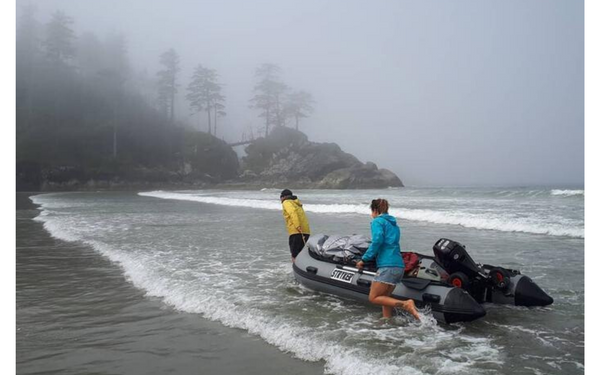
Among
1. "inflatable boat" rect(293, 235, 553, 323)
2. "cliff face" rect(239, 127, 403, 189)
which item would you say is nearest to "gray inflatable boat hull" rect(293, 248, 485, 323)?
"inflatable boat" rect(293, 235, 553, 323)

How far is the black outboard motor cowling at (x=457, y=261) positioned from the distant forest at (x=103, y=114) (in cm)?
5444

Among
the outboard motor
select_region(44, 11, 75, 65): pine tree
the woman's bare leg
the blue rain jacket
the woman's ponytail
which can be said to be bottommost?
the woman's bare leg

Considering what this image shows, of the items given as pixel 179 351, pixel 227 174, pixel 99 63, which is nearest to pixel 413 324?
pixel 179 351

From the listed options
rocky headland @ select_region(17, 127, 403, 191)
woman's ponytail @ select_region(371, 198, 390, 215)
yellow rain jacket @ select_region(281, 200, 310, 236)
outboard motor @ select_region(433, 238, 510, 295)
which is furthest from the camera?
rocky headland @ select_region(17, 127, 403, 191)

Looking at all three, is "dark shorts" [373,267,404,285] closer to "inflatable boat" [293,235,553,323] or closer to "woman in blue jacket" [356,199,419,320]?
"woman in blue jacket" [356,199,419,320]

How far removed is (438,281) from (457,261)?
479mm

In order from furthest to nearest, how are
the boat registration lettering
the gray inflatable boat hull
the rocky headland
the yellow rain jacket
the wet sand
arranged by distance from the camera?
the rocky headland < the yellow rain jacket < the boat registration lettering < the gray inflatable boat hull < the wet sand

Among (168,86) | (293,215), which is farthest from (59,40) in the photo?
(293,215)

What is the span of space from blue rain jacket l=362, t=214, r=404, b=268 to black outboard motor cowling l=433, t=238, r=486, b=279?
948 millimetres

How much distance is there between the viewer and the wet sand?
3.86 meters

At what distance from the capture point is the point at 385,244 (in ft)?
16.9

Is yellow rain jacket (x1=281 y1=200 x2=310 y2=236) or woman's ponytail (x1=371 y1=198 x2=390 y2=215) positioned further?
yellow rain jacket (x1=281 y1=200 x2=310 y2=236)
